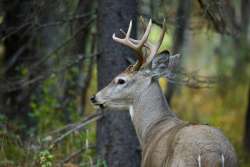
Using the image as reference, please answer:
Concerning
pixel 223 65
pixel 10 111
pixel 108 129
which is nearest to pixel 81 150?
pixel 108 129

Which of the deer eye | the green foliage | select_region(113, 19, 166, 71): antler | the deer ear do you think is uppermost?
select_region(113, 19, 166, 71): antler

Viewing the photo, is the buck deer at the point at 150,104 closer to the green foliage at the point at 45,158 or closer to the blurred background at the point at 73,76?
the blurred background at the point at 73,76

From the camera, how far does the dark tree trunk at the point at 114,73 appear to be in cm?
924

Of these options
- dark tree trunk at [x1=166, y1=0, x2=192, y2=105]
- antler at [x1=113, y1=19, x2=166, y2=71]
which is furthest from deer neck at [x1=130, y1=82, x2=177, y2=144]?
dark tree trunk at [x1=166, y1=0, x2=192, y2=105]

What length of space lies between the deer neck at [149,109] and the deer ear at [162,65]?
0.49 feet

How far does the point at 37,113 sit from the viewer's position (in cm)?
1070

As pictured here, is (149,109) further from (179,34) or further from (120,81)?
(179,34)

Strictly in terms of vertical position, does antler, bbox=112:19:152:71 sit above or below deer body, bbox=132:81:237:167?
above

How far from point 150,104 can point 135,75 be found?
0.37m

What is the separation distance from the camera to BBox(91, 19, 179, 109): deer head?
8406mm

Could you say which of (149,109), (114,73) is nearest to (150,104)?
(149,109)

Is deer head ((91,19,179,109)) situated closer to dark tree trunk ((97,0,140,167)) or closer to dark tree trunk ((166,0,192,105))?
dark tree trunk ((97,0,140,167))

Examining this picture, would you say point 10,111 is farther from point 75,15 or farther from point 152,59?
point 152,59

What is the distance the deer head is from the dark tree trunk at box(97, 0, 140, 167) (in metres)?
0.52
